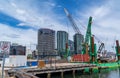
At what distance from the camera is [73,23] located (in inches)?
3661

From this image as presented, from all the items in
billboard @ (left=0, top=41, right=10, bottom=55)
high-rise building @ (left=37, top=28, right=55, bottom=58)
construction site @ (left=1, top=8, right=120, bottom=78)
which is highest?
high-rise building @ (left=37, top=28, right=55, bottom=58)

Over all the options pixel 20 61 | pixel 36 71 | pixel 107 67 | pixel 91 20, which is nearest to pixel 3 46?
pixel 36 71

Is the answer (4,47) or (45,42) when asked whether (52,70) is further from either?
(45,42)

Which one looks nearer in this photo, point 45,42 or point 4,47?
point 4,47

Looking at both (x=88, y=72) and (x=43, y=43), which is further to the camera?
(x=43, y=43)

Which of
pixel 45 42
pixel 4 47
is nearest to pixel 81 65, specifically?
pixel 4 47

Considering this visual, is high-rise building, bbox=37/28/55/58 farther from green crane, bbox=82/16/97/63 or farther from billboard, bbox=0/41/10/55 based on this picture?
billboard, bbox=0/41/10/55

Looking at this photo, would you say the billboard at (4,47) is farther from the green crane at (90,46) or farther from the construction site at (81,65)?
the green crane at (90,46)

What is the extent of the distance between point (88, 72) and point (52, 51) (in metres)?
148

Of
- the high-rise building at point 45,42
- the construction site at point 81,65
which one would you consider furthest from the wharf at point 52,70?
the high-rise building at point 45,42

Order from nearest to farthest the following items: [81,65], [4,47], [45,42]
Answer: [4,47] < [81,65] < [45,42]

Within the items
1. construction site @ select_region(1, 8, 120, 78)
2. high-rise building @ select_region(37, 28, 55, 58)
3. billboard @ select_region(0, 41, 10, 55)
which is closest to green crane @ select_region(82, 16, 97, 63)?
construction site @ select_region(1, 8, 120, 78)

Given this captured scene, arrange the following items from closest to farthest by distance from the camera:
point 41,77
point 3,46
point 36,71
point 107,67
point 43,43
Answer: point 3,46 → point 36,71 → point 41,77 → point 107,67 → point 43,43

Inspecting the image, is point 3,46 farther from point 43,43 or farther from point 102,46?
point 43,43
